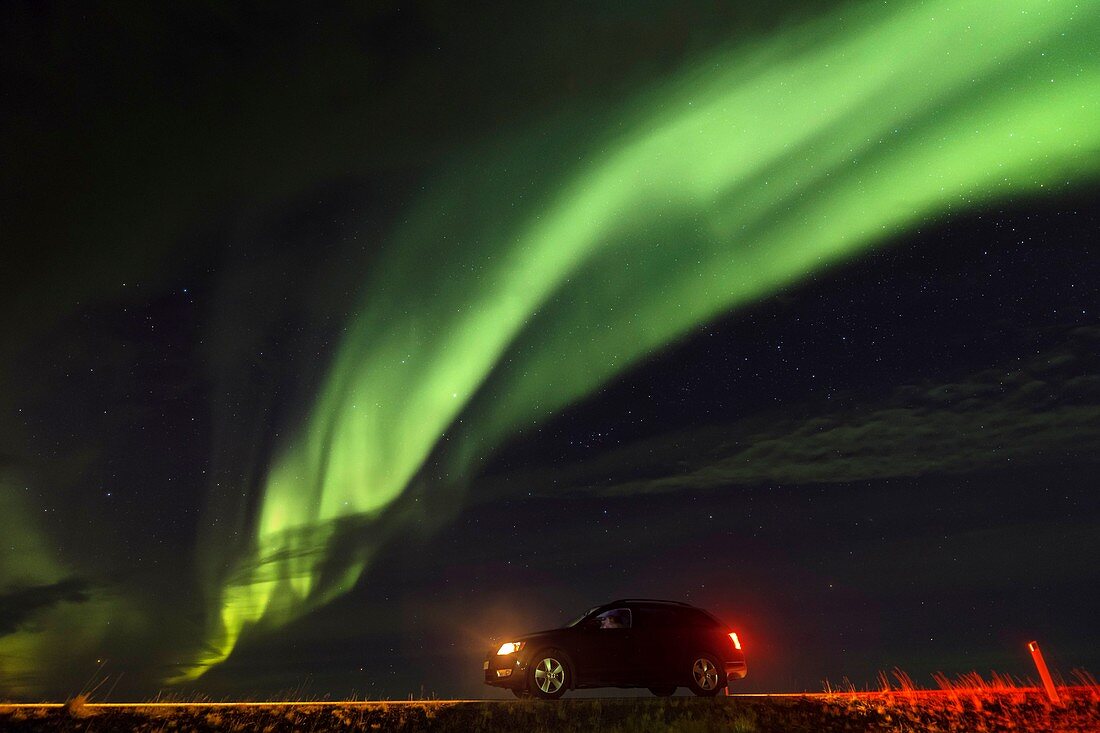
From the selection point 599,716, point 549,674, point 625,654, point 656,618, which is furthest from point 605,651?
point 599,716

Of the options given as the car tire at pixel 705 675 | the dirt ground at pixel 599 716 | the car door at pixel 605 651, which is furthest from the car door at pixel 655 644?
the dirt ground at pixel 599 716

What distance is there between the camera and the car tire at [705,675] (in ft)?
45.7

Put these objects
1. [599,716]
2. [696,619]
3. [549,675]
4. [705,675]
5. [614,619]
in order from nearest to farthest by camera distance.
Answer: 1. [599,716]
2. [549,675]
3. [705,675]
4. [614,619]
5. [696,619]

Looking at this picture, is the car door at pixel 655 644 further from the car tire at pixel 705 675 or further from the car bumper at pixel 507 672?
the car bumper at pixel 507 672

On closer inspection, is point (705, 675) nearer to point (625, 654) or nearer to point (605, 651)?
point (625, 654)

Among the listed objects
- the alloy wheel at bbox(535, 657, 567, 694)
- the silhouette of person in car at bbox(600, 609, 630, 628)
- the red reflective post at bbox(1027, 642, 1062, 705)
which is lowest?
the red reflective post at bbox(1027, 642, 1062, 705)

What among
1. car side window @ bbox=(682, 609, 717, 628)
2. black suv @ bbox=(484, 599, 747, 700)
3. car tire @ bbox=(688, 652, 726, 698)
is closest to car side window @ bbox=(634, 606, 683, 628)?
black suv @ bbox=(484, 599, 747, 700)

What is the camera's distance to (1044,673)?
1365 cm

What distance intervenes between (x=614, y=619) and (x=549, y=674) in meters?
1.69

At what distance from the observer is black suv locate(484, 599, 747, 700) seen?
531 inches

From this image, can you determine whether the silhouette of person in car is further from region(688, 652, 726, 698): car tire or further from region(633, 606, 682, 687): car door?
region(688, 652, 726, 698): car tire

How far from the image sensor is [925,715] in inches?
511

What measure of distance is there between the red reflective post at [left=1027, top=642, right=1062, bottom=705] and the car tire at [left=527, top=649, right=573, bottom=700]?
8.84m

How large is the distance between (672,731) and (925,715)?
16.1ft
